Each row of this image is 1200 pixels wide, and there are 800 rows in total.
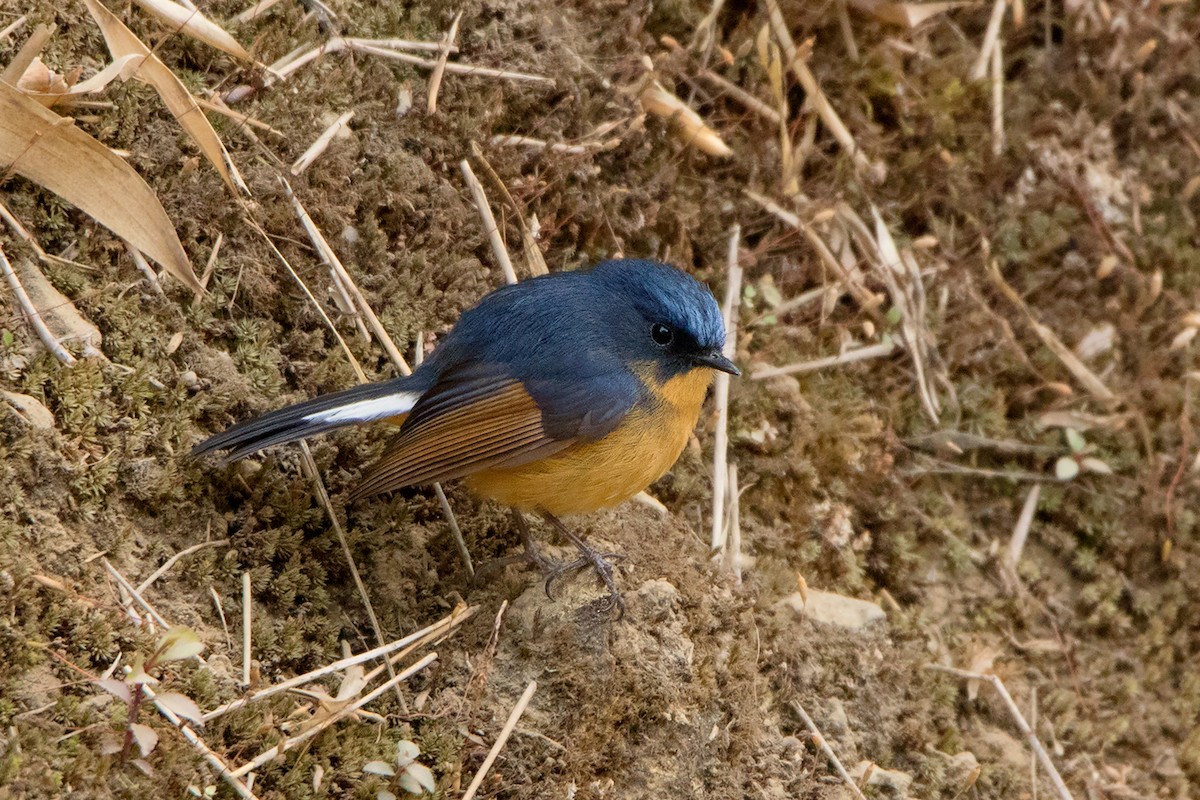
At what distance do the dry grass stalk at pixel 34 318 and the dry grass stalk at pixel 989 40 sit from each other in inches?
194

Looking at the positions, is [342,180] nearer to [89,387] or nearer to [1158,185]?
[89,387]

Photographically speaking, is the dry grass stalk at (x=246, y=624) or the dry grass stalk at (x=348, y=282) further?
the dry grass stalk at (x=348, y=282)

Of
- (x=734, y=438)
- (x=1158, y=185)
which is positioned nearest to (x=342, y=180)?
(x=734, y=438)

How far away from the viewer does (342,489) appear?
479cm

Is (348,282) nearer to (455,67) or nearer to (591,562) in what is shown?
(455,67)

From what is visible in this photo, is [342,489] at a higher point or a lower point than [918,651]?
higher

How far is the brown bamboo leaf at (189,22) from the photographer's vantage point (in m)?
4.79

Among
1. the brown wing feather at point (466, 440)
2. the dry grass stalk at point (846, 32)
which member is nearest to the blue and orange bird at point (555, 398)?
the brown wing feather at point (466, 440)

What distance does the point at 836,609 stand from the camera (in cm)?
518

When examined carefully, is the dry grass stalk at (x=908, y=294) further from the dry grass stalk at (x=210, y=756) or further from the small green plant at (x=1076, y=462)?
the dry grass stalk at (x=210, y=756)

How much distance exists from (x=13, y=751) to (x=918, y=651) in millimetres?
3528

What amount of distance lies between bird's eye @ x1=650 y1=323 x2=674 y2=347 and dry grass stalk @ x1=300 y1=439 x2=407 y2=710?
139 cm

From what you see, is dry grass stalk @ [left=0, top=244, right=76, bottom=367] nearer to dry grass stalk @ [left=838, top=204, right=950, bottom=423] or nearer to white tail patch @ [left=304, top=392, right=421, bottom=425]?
white tail patch @ [left=304, top=392, right=421, bottom=425]

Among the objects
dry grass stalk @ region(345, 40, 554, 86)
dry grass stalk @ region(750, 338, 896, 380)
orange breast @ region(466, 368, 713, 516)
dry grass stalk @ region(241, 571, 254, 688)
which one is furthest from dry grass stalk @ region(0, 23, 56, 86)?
dry grass stalk @ region(750, 338, 896, 380)
